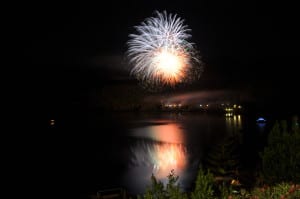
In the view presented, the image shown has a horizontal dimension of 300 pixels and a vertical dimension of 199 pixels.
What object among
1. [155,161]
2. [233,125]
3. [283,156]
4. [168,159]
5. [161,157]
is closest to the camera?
[283,156]

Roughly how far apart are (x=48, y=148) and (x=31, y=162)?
14.2 meters

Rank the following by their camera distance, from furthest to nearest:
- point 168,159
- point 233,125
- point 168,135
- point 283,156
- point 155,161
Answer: point 233,125 → point 168,135 → point 168,159 → point 155,161 → point 283,156

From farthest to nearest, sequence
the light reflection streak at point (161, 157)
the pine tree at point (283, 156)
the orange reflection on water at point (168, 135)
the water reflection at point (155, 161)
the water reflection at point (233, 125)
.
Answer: the water reflection at point (233, 125) < the orange reflection on water at point (168, 135) < the light reflection streak at point (161, 157) < the water reflection at point (155, 161) < the pine tree at point (283, 156)

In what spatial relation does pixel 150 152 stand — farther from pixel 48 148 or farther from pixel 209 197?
pixel 209 197

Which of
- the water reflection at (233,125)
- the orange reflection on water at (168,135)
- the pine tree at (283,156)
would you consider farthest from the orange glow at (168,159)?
the water reflection at (233,125)

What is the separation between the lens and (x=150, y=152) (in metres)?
48.0

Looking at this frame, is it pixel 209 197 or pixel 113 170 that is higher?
pixel 209 197

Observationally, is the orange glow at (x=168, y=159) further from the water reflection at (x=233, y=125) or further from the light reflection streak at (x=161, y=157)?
the water reflection at (x=233, y=125)

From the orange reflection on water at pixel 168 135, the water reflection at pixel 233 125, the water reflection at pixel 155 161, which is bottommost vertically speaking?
the water reflection at pixel 155 161

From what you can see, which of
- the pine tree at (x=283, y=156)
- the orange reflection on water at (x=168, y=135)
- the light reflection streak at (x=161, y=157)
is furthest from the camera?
the orange reflection on water at (x=168, y=135)

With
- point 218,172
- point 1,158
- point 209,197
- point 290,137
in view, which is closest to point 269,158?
point 290,137

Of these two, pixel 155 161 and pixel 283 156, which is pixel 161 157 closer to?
pixel 155 161

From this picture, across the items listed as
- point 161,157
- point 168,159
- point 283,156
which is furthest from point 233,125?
point 283,156

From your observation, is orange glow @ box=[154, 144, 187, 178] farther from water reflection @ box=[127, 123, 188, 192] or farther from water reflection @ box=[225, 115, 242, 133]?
water reflection @ box=[225, 115, 242, 133]
